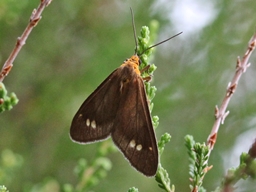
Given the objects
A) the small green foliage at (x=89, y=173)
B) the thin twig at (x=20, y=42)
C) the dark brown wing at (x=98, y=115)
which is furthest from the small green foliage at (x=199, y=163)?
the small green foliage at (x=89, y=173)

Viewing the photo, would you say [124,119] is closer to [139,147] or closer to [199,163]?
[139,147]

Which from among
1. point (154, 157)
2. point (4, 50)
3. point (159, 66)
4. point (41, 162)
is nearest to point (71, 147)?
point (41, 162)

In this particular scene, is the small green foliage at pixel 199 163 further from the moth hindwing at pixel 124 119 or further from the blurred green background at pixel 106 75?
the blurred green background at pixel 106 75

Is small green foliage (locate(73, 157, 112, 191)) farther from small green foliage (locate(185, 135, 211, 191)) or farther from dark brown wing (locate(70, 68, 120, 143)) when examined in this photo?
small green foliage (locate(185, 135, 211, 191))

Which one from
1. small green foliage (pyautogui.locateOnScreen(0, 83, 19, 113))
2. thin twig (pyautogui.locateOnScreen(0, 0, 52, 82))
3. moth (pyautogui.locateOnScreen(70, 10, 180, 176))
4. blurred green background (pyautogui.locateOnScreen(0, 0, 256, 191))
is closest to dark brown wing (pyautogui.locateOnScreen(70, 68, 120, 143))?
moth (pyautogui.locateOnScreen(70, 10, 180, 176))

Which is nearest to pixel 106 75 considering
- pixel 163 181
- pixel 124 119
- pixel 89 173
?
pixel 89 173

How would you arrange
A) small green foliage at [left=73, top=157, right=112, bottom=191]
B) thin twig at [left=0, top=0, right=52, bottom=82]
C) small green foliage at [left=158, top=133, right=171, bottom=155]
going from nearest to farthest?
thin twig at [left=0, top=0, right=52, bottom=82], small green foliage at [left=158, top=133, right=171, bottom=155], small green foliage at [left=73, top=157, right=112, bottom=191]

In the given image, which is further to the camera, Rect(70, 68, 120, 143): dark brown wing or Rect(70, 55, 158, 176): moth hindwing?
Rect(70, 68, 120, 143): dark brown wing

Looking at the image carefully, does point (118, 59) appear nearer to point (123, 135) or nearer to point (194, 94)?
point (194, 94)
